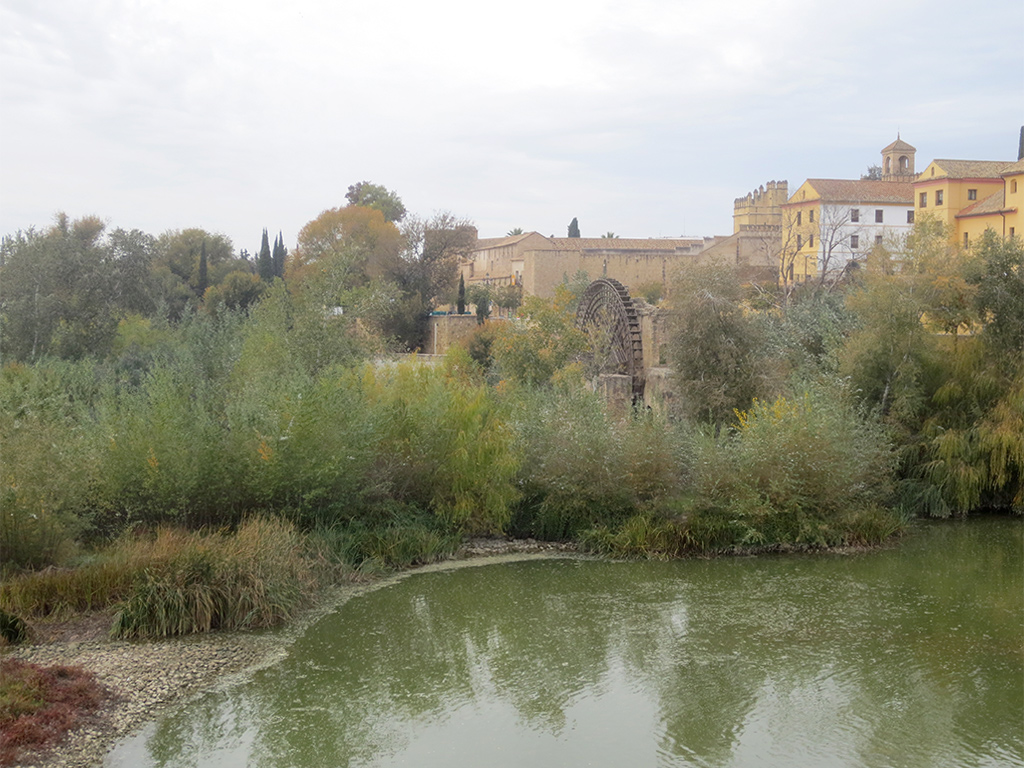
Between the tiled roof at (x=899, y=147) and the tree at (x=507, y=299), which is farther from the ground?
the tiled roof at (x=899, y=147)

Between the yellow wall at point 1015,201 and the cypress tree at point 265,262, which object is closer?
the yellow wall at point 1015,201

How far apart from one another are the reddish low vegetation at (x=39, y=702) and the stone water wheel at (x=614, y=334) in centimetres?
1484

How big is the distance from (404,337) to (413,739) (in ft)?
100

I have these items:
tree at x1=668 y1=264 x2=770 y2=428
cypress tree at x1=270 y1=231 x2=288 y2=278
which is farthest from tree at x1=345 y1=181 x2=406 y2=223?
tree at x1=668 y1=264 x2=770 y2=428

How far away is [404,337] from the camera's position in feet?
125

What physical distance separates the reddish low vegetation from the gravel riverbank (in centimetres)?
11

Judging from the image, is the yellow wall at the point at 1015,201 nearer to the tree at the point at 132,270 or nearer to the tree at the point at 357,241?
the tree at the point at 357,241

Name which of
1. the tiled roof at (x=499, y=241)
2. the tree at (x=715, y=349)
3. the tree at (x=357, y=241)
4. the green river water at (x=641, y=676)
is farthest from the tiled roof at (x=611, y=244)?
the green river water at (x=641, y=676)

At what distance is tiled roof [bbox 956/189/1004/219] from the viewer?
4022 centimetres

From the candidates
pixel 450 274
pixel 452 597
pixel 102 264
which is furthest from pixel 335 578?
pixel 450 274

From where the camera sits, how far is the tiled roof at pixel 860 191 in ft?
164

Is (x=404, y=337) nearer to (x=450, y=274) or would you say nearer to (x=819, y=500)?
(x=450, y=274)

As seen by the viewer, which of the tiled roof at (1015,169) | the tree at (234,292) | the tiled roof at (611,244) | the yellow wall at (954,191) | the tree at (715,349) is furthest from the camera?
the tiled roof at (611,244)

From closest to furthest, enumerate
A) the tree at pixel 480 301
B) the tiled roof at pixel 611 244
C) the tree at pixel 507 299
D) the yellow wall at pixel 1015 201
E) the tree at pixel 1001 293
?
the tree at pixel 1001 293
the tree at pixel 480 301
the yellow wall at pixel 1015 201
the tree at pixel 507 299
the tiled roof at pixel 611 244
